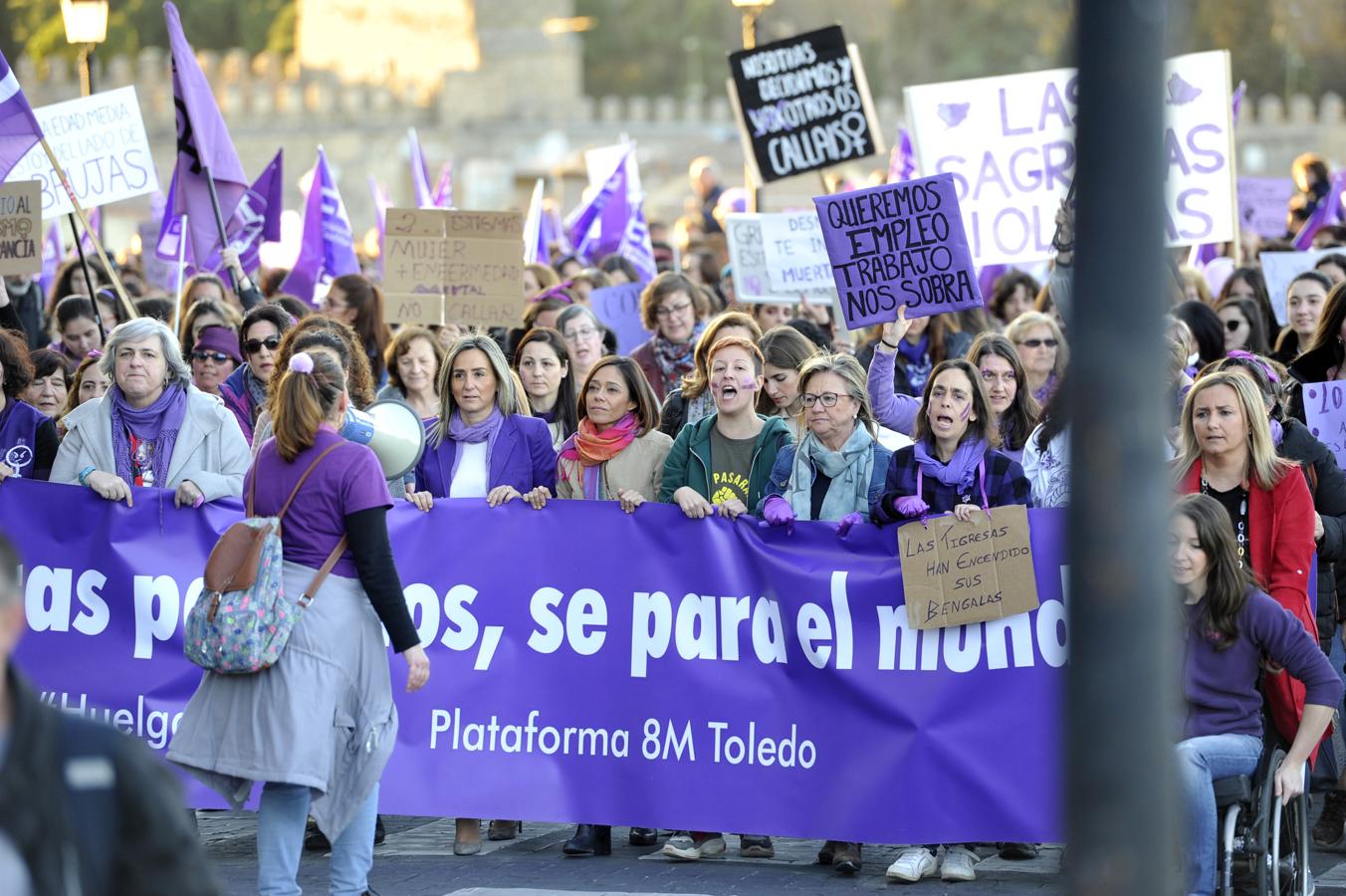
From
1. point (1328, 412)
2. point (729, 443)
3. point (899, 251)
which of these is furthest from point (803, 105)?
point (729, 443)

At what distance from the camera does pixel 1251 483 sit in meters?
6.69

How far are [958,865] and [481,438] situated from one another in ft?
7.28

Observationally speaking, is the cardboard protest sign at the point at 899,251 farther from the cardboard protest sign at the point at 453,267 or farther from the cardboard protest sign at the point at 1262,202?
the cardboard protest sign at the point at 1262,202

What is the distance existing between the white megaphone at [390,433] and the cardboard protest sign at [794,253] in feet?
17.9

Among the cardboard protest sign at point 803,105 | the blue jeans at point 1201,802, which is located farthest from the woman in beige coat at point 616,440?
the cardboard protest sign at point 803,105

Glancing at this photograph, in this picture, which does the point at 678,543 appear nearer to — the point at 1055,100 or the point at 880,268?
the point at 880,268

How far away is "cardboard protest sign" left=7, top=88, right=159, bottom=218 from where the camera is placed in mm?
11711

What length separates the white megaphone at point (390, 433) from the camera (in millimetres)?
6363

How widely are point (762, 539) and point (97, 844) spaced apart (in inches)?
158

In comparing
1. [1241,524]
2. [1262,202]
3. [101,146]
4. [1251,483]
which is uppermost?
[1262,202]

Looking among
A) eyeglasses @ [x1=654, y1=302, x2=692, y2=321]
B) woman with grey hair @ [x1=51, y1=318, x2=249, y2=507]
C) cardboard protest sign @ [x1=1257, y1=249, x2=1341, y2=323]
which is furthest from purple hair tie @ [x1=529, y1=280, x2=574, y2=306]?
cardboard protest sign @ [x1=1257, y1=249, x2=1341, y2=323]

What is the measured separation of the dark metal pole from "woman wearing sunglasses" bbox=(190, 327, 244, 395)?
635 cm

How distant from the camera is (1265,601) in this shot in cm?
608

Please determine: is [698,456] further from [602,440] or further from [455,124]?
[455,124]
